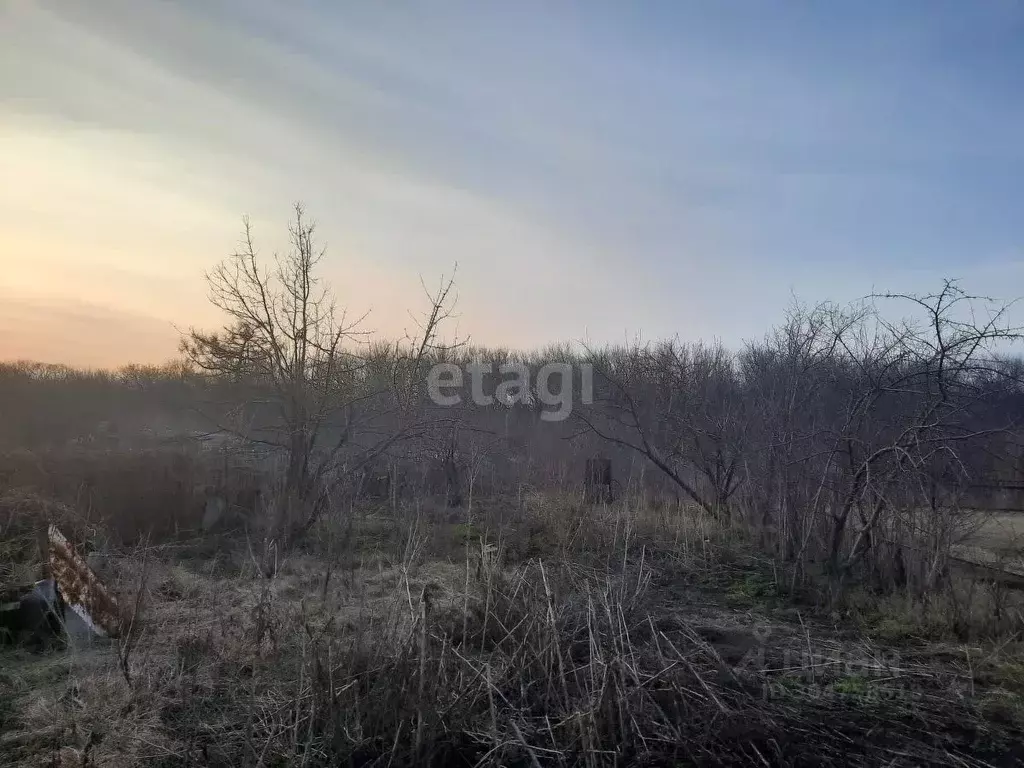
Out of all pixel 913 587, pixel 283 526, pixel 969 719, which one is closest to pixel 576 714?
pixel 969 719

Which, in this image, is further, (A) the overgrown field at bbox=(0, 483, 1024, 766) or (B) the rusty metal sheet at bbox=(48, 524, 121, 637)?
(B) the rusty metal sheet at bbox=(48, 524, 121, 637)

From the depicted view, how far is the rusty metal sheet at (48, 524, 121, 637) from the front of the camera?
536cm

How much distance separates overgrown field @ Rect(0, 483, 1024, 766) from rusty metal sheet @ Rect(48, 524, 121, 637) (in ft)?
0.53

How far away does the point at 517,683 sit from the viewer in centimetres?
411

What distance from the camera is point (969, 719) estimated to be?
411 cm

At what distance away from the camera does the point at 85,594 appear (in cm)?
555

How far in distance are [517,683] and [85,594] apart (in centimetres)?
376

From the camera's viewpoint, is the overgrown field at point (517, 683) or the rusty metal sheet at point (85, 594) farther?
the rusty metal sheet at point (85, 594)

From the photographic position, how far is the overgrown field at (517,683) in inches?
137

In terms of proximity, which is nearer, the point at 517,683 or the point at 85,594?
the point at 517,683

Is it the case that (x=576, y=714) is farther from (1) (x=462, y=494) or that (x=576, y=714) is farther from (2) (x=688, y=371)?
(1) (x=462, y=494)

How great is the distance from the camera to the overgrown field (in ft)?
11.4

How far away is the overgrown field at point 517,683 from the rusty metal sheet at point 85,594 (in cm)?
16

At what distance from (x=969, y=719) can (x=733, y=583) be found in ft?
11.3
